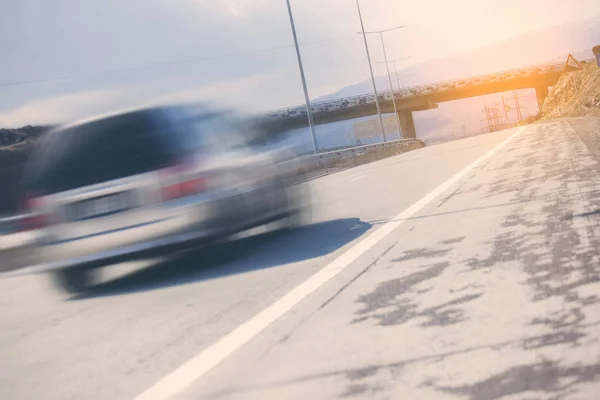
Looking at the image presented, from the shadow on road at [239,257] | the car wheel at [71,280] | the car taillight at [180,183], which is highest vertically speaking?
the car taillight at [180,183]

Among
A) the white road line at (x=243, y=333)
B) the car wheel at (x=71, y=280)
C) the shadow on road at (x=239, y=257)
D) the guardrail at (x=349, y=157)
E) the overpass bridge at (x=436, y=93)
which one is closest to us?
the white road line at (x=243, y=333)

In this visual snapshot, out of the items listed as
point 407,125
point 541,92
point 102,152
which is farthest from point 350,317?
point 541,92

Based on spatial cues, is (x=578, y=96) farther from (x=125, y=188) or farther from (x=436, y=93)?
(x=125, y=188)

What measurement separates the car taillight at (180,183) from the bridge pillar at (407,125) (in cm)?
9719

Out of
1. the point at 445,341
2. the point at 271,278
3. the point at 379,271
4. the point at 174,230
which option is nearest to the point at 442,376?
the point at 445,341

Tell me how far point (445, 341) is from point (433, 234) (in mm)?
4236

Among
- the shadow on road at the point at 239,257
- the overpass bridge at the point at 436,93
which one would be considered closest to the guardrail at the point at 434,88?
the overpass bridge at the point at 436,93

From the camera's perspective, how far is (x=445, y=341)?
4633mm

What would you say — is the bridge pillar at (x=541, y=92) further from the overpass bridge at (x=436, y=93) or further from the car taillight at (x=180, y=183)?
the car taillight at (x=180, y=183)

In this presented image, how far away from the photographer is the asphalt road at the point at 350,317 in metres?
4.18

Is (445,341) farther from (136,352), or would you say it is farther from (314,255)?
(314,255)

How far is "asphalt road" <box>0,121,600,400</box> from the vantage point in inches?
165

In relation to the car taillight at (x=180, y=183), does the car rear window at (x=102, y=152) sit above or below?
above

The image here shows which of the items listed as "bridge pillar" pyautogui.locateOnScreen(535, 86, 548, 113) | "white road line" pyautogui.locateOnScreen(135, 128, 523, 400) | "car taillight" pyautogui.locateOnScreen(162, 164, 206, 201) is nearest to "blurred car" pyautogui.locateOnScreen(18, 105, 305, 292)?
"car taillight" pyautogui.locateOnScreen(162, 164, 206, 201)
